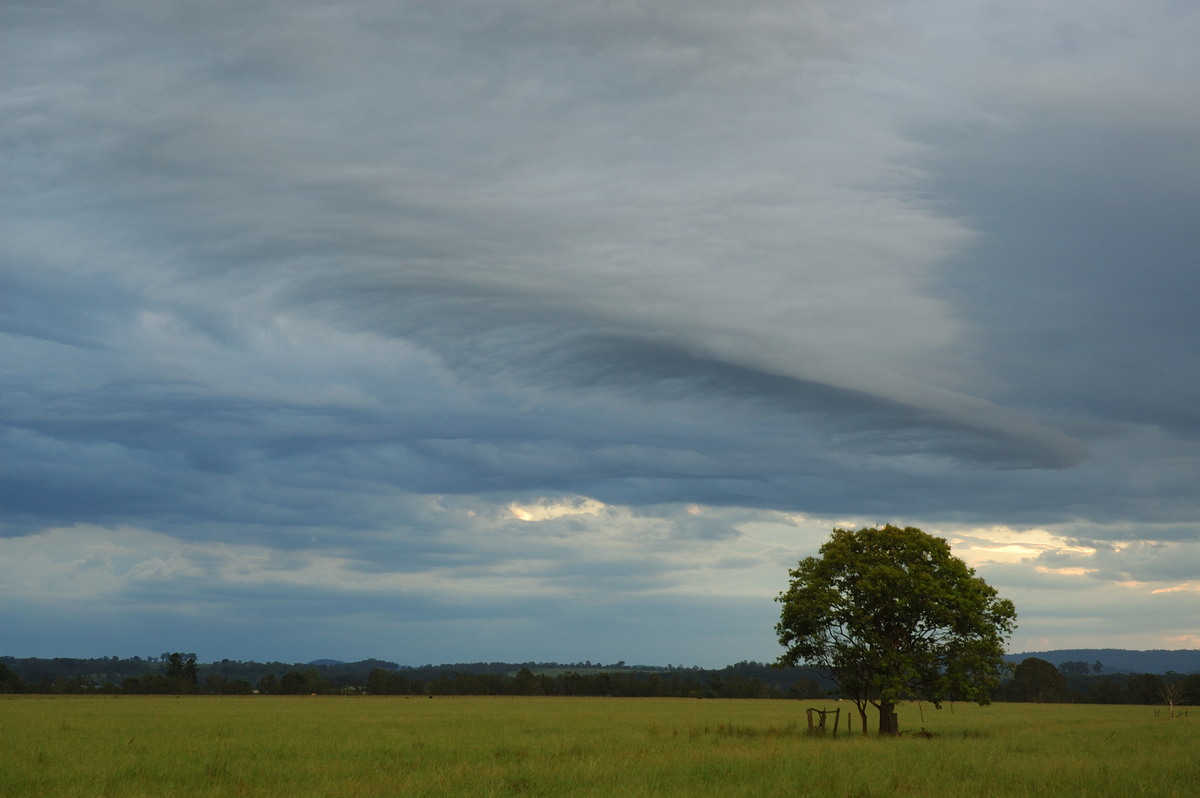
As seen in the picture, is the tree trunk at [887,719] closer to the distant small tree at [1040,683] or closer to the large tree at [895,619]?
the large tree at [895,619]

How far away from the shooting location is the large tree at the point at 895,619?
48.6m

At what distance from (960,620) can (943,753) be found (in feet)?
51.5

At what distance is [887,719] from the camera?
165 feet

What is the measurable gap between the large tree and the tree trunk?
53mm

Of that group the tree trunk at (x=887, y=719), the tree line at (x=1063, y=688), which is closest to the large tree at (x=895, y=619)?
the tree trunk at (x=887, y=719)

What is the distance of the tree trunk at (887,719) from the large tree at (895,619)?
0.17ft

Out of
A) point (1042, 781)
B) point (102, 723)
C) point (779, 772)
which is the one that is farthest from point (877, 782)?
point (102, 723)

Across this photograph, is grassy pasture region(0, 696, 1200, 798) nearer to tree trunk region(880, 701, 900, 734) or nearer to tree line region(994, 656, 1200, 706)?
tree trunk region(880, 701, 900, 734)

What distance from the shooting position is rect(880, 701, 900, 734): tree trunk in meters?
49.6

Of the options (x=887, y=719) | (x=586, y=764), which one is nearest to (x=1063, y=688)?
(x=887, y=719)

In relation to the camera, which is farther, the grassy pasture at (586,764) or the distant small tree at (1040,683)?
the distant small tree at (1040,683)

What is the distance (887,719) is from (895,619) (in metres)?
5.48

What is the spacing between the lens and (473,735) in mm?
50406

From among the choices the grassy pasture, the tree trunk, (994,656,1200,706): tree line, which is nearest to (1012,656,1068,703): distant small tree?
(994,656,1200,706): tree line
